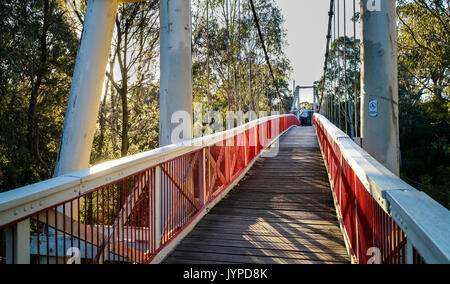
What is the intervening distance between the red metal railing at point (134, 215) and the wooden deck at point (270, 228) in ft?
0.67

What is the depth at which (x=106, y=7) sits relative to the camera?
3320 mm

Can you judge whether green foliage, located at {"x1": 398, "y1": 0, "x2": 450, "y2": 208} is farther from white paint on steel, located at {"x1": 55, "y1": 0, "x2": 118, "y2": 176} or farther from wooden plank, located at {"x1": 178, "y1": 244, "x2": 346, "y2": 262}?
white paint on steel, located at {"x1": 55, "y1": 0, "x2": 118, "y2": 176}

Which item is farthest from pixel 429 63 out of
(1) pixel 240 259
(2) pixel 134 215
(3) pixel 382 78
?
(2) pixel 134 215

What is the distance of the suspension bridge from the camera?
48.7 inches

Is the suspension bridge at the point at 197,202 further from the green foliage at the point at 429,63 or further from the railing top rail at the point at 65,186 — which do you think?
the green foliage at the point at 429,63

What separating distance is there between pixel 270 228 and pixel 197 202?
2.61 feet

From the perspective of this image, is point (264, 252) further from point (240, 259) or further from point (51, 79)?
point (51, 79)

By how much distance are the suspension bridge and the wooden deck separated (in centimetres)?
2

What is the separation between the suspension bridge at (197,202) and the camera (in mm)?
1237

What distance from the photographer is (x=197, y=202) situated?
3.48 meters

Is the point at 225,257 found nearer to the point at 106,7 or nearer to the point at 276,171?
the point at 106,7

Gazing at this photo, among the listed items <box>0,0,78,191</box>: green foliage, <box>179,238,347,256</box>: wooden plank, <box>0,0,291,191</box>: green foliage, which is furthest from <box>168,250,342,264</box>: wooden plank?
<box>0,0,78,191</box>: green foliage
